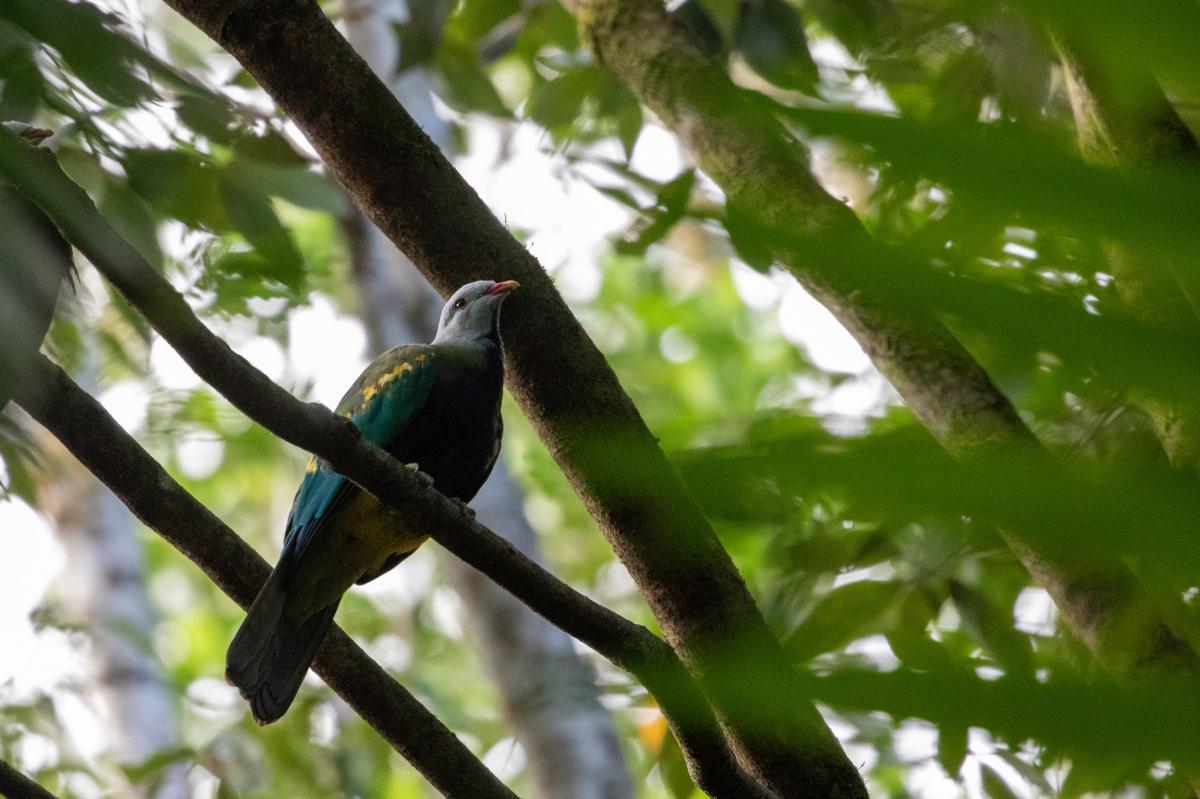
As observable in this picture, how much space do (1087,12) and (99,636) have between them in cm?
629

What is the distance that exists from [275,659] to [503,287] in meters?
1.22

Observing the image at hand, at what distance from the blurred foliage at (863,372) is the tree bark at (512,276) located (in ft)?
0.39

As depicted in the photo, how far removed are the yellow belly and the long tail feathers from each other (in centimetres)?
15

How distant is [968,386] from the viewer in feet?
9.35

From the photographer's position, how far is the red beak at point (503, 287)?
2.64 metres

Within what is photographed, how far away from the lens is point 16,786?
224 cm

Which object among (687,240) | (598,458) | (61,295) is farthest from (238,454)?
(598,458)

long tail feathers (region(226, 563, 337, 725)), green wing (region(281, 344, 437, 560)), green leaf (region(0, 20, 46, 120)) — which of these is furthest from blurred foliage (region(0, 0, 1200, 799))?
long tail feathers (region(226, 563, 337, 725))

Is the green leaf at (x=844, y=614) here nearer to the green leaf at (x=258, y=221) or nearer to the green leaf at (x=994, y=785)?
the green leaf at (x=994, y=785)

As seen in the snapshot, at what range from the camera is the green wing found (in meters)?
3.35

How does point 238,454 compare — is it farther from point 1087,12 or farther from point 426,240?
point 1087,12

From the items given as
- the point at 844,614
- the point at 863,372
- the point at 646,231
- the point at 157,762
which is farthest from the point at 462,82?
the point at 646,231

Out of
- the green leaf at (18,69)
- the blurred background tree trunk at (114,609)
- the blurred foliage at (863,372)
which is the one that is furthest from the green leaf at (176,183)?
the blurred background tree trunk at (114,609)

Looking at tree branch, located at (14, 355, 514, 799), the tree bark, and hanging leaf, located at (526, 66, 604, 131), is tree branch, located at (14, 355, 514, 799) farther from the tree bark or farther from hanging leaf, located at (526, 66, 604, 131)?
hanging leaf, located at (526, 66, 604, 131)
